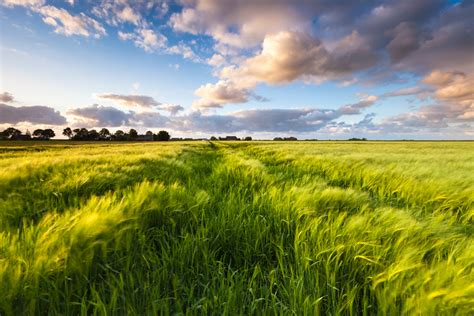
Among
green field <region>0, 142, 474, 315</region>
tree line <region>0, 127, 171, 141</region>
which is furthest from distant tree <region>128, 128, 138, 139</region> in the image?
green field <region>0, 142, 474, 315</region>

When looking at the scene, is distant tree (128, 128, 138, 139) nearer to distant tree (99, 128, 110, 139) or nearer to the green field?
distant tree (99, 128, 110, 139)

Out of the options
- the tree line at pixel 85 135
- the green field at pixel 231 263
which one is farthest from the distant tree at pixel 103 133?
the green field at pixel 231 263

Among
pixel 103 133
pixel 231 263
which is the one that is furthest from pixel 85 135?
pixel 231 263

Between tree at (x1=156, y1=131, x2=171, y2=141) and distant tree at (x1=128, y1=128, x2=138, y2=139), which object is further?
tree at (x1=156, y1=131, x2=171, y2=141)

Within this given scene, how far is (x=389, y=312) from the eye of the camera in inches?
40.9

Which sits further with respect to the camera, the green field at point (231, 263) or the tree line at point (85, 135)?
the tree line at point (85, 135)

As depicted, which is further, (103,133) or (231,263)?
(103,133)

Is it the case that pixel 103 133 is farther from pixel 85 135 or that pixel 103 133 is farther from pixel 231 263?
pixel 231 263

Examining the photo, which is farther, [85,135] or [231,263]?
[85,135]

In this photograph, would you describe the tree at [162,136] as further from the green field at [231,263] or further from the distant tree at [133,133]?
the green field at [231,263]

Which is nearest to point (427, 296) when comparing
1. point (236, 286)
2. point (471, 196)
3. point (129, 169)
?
point (236, 286)

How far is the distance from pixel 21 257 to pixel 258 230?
4.44 feet

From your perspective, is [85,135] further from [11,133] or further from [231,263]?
[231,263]

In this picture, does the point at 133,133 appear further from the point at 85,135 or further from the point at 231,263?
the point at 231,263
